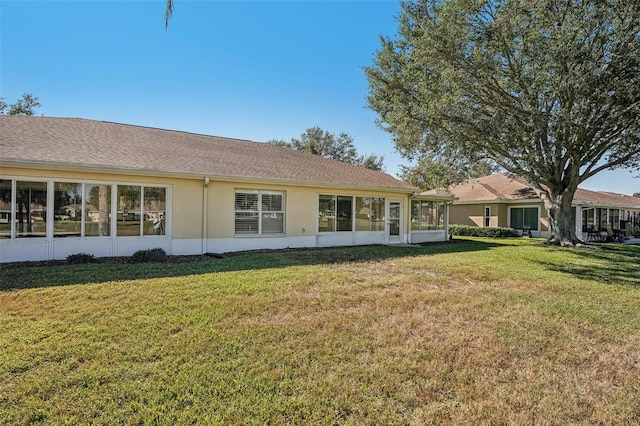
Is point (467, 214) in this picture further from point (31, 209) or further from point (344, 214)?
point (31, 209)

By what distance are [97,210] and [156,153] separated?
306 cm

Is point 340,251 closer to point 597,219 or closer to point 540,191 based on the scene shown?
point 540,191

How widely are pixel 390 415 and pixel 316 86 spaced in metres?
17.8

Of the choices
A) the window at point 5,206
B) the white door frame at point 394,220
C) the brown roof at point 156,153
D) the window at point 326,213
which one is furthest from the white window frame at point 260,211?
the window at point 5,206

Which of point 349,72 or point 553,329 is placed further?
point 349,72

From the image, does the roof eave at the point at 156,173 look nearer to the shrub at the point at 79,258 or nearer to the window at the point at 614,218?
the shrub at the point at 79,258

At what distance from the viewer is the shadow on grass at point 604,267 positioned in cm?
947

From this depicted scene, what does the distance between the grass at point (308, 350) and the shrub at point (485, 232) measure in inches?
625

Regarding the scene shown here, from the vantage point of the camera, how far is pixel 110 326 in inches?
187

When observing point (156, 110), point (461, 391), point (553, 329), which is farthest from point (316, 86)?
point (461, 391)

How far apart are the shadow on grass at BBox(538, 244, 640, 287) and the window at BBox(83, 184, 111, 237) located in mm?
13896

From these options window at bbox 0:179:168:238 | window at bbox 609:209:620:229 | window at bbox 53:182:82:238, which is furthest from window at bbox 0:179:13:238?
window at bbox 609:209:620:229

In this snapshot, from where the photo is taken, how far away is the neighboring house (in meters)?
24.0

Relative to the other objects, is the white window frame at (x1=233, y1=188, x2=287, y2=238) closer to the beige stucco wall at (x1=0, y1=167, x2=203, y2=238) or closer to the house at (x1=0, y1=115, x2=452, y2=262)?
the house at (x1=0, y1=115, x2=452, y2=262)
